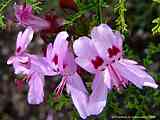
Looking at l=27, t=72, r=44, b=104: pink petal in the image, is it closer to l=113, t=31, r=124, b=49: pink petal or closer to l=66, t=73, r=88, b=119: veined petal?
l=66, t=73, r=88, b=119: veined petal

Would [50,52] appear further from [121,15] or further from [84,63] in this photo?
[121,15]

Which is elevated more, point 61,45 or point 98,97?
point 61,45

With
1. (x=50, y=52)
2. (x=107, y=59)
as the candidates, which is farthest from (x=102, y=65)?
(x=50, y=52)

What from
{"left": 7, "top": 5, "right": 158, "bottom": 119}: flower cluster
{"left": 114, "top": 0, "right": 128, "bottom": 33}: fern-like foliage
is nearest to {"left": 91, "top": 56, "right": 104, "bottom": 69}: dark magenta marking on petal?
{"left": 7, "top": 5, "right": 158, "bottom": 119}: flower cluster

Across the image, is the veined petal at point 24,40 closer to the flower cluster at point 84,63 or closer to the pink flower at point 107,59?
the flower cluster at point 84,63

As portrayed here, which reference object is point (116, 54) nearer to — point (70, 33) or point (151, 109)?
point (70, 33)

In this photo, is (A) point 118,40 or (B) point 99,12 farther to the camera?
(B) point 99,12
